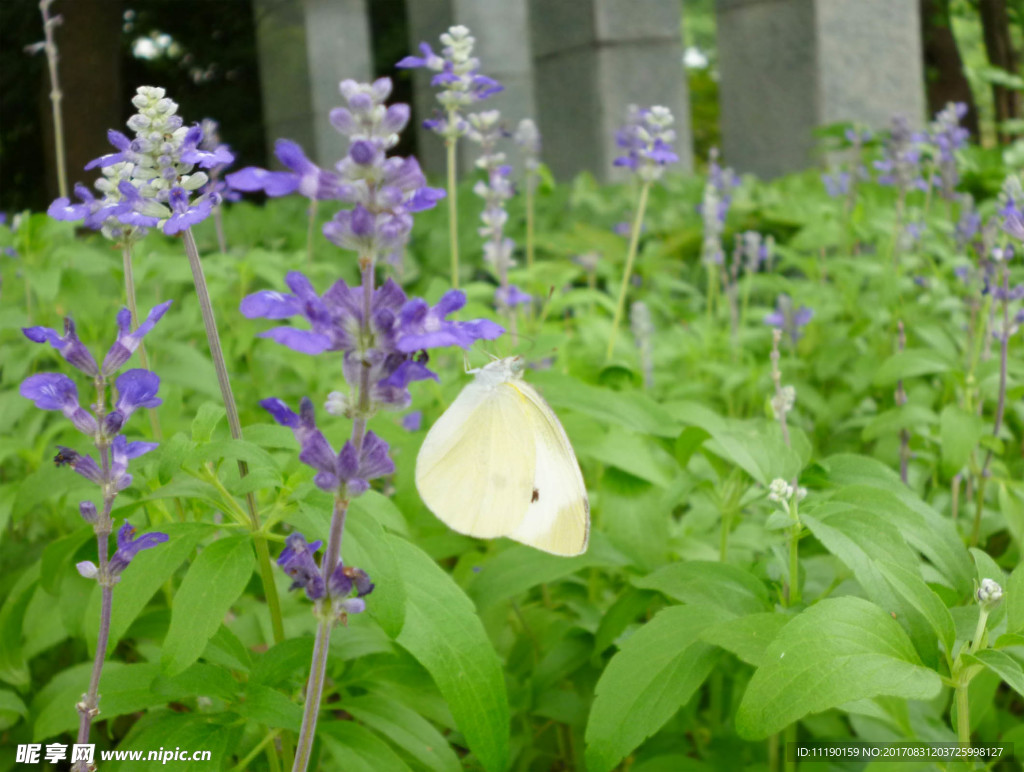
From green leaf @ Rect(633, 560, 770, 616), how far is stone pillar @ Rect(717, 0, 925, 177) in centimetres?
628

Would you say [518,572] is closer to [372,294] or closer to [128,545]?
[128,545]

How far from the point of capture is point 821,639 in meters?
1.17

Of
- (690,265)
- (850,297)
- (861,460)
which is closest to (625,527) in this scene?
(861,460)

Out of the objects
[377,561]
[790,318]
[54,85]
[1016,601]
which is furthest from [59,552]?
[790,318]

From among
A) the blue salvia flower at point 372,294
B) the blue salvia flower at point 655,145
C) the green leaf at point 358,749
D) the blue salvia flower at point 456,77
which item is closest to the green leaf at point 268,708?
the green leaf at point 358,749

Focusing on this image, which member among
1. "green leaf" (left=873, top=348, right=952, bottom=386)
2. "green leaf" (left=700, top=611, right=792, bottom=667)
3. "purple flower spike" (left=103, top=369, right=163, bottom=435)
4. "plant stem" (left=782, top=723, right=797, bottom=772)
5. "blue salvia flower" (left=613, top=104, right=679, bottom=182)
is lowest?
"plant stem" (left=782, top=723, right=797, bottom=772)

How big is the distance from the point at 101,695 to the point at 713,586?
0.94m

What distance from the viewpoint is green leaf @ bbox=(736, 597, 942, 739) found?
1138mm

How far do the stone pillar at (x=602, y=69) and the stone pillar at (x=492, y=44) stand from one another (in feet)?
0.88

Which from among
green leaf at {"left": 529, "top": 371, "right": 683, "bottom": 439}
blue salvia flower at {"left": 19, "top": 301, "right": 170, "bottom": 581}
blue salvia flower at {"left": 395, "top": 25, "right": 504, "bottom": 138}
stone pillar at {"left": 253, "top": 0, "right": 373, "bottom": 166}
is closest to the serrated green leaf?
blue salvia flower at {"left": 19, "top": 301, "right": 170, "bottom": 581}

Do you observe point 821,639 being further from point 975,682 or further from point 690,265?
point 690,265

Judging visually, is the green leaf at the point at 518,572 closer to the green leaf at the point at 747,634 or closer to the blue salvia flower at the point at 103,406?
the green leaf at the point at 747,634

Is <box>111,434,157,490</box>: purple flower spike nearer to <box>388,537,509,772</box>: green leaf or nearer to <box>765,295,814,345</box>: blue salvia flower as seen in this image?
<box>388,537,509,772</box>: green leaf

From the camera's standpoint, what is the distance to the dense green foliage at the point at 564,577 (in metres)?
1.26
